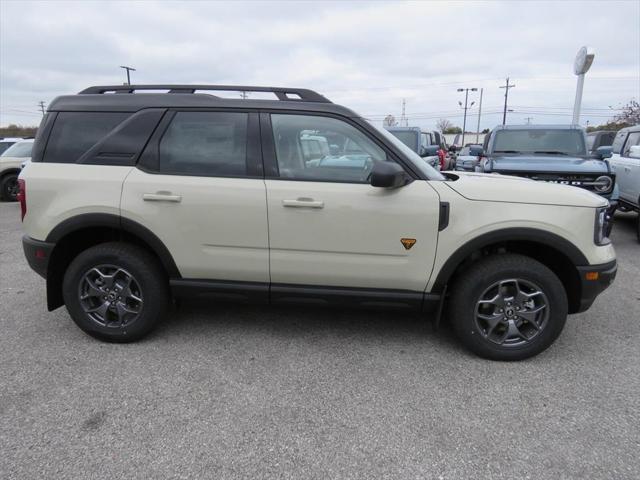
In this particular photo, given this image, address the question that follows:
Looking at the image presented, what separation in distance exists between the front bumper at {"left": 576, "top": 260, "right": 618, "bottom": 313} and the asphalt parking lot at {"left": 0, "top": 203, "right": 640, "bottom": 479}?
1.72 ft

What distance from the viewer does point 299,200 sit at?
10.4 ft

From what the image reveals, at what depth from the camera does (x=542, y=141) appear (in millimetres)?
7820

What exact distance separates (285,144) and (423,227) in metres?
1.16

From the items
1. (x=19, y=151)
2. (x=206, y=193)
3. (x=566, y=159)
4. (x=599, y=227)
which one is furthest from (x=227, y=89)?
(x=19, y=151)

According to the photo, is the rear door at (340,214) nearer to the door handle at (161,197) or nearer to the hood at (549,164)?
the door handle at (161,197)

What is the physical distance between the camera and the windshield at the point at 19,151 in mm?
12203

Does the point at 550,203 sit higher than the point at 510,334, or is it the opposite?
Result: the point at 550,203

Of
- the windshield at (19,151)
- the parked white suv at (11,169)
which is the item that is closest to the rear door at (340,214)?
the parked white suv at (11,169)

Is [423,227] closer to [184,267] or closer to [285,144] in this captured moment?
[285,144]

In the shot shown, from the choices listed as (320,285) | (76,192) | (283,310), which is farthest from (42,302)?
(320,285)

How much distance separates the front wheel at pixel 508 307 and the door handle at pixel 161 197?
211cm

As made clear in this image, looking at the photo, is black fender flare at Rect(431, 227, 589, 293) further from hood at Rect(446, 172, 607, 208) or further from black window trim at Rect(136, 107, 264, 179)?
black window trim at Rect(136, 107, 264, 179)

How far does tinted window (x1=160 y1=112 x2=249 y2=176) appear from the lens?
3316 millimetres

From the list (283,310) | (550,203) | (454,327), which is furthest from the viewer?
(283,310)
